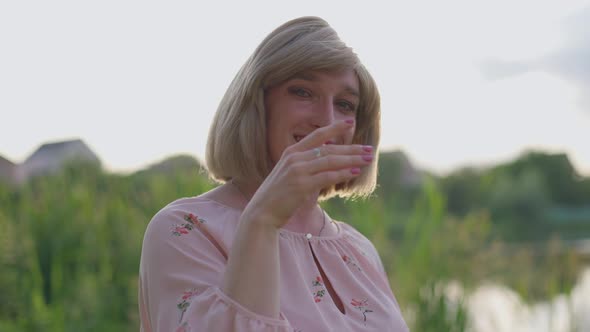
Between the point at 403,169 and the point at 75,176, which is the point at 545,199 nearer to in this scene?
the point at 403,169

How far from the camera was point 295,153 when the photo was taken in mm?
1125

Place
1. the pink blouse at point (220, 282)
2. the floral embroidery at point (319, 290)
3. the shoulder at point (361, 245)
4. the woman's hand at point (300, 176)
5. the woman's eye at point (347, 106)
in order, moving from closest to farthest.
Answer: the woman's hand at point (300, 176), the pink blouse at point (220, 282), the floral embroidery at point (319, 290), the woman's eye at point (347, 106), the shoulder at point (361, 245)

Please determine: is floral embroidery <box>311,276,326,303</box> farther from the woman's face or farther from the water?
the water

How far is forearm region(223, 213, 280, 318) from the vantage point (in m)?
1.13

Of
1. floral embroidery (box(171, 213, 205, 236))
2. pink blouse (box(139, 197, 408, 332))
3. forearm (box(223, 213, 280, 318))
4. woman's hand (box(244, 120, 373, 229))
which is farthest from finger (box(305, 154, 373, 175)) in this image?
floral embroidery (box(171, 213, 205, 236))

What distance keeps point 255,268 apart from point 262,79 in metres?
0.55

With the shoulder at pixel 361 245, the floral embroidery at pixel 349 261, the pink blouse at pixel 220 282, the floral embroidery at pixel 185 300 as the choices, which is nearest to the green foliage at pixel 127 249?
the shoulder at pixel 361 245

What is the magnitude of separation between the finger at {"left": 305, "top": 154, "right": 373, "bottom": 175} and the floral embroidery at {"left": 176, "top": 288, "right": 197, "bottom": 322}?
39 cm

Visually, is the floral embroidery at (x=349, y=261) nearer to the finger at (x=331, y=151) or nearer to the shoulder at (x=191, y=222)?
the shoulder at (x=191, y=222)

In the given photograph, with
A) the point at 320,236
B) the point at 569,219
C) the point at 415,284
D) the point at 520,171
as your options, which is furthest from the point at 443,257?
the point at 520,171

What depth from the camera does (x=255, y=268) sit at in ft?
3.74

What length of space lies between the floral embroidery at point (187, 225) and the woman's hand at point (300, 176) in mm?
285

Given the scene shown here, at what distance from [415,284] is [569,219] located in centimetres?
1986

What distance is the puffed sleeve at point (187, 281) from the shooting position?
1.17m
